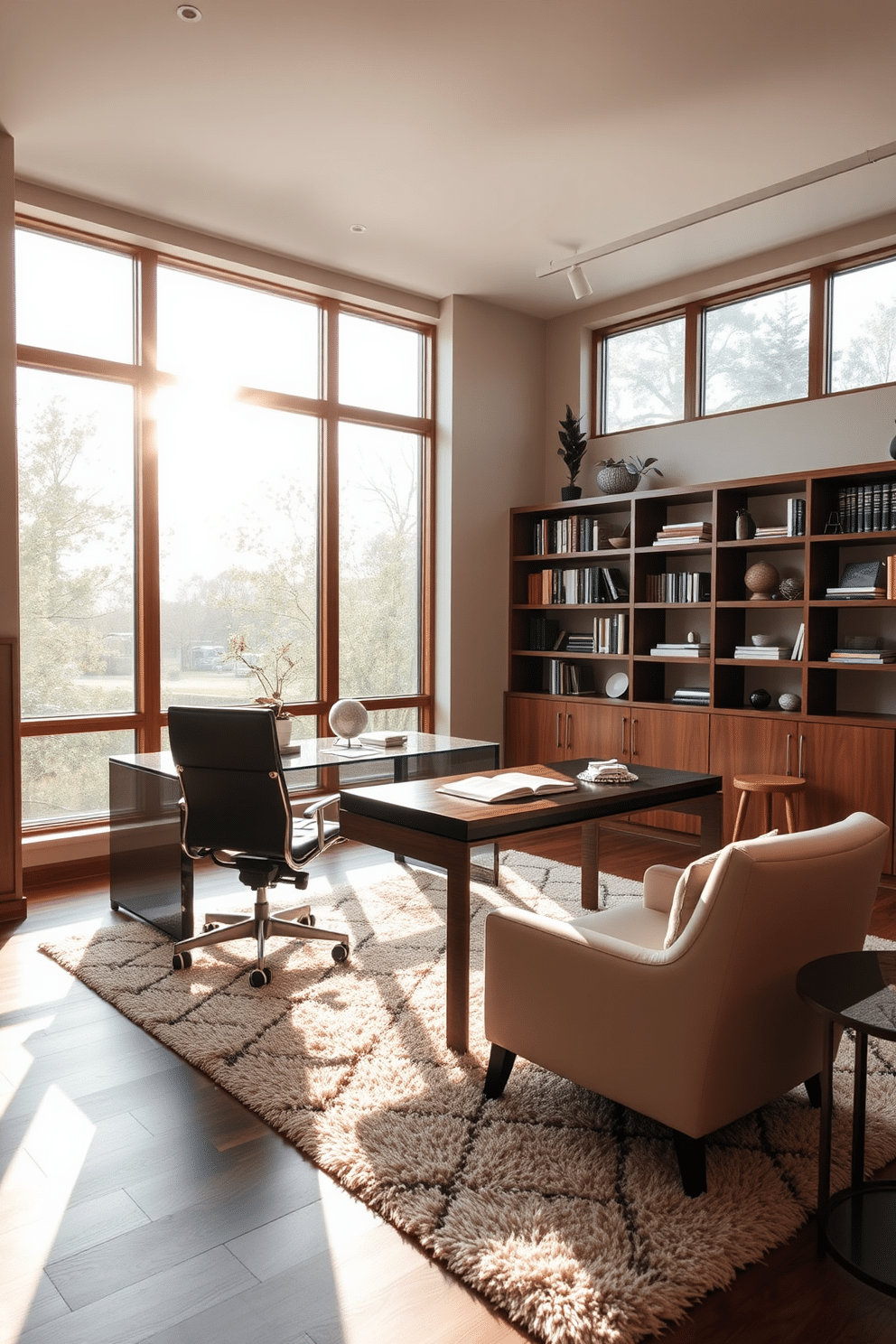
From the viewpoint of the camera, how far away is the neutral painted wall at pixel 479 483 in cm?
621

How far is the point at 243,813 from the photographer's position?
3.33 m

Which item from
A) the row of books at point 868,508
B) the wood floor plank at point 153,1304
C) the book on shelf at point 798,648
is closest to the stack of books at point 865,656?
the book on shelf at point 798,648

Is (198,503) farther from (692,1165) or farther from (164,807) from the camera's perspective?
(692,1165)

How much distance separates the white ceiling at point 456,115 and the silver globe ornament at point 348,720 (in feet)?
8.19

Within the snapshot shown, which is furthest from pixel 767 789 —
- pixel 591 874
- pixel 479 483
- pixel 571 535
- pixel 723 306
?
pixel 723 306

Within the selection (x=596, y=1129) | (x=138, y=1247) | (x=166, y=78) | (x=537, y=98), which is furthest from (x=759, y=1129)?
(x=166, y=78)

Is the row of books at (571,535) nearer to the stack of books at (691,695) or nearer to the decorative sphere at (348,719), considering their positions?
the stack of books at (691,695)

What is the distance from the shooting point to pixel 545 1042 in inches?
91.5

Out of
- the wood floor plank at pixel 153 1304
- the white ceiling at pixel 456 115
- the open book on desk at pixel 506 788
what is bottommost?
the wood floor plank at pixel 153 1304

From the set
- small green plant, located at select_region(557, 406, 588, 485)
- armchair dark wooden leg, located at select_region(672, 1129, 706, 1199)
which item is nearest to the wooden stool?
small green plant, located at select_region(557, 406, 588, 485)

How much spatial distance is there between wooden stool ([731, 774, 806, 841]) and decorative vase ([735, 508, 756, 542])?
1.30 meters

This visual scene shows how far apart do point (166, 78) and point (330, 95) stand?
2.06 feet

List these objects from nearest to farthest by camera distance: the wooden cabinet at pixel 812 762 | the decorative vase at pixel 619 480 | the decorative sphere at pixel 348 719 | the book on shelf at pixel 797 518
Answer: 1. the decorative sphere at pixel 348 719
2. the wooden cabinet at pixel 812 762
3. the book on shelf at pixel 797 518
4. the decorative vase at pixel 619 480

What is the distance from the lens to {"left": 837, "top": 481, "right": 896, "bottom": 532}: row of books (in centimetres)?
461
